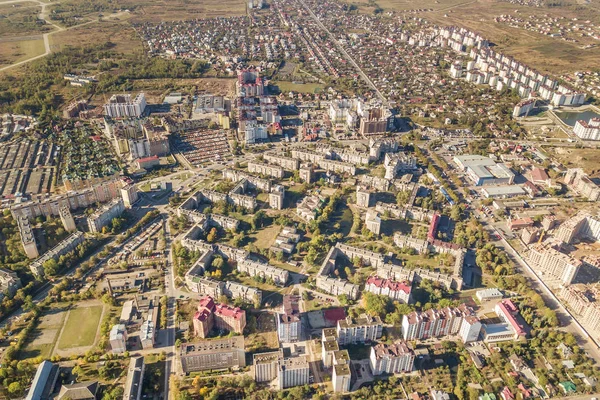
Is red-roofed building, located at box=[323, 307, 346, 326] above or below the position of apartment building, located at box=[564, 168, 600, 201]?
below

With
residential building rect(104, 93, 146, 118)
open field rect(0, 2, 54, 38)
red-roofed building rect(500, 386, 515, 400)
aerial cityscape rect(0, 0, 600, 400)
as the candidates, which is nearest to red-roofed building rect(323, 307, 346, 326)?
aerial cityscape rect(0, 0, 600, 400)

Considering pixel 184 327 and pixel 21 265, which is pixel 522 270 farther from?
pixel 21 265

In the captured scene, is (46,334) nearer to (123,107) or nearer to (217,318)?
(217,318)

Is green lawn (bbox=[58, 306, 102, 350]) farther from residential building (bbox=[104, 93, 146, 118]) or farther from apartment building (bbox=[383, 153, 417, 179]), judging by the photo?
Result: residential building (bbox=[104, 93, 146, 118])

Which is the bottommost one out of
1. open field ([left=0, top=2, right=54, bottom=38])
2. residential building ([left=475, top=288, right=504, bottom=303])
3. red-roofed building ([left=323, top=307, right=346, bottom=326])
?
red-roofed building ([left=323, top=307, right=346, bottom=326])

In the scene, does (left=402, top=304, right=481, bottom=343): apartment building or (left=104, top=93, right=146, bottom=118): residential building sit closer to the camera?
(left=402, top=304, right=481, bottom=343): apartment building

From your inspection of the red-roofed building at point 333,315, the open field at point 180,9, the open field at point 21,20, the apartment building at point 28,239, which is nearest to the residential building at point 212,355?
the red-roofed building at point 333,315

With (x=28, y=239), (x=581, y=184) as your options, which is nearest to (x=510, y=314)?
(x=581, y=184)
